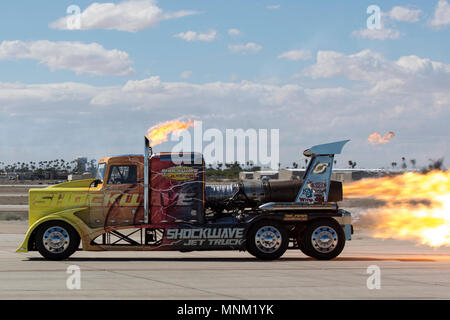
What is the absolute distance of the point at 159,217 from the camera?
1891 cm

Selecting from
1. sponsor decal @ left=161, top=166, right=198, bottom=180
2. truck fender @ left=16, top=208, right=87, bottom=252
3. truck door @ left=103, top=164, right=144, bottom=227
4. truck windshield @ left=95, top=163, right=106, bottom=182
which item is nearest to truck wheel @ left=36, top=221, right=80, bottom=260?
truck fender @ left=16, top=208, right=87, bottom=252

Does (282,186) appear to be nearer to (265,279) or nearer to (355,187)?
(355,187)

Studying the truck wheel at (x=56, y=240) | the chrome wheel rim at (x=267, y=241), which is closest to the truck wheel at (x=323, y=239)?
the chrome wheel rim at (x=267, y=241)

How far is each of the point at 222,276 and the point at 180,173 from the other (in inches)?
175

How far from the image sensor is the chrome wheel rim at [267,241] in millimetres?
19000

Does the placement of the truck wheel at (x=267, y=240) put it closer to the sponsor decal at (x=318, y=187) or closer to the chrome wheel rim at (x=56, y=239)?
the sponsor decal at (x=318, y=187)

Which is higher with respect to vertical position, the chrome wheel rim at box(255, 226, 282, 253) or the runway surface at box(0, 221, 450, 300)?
the chrome wheel rim at box(255, 226, 282, 253)

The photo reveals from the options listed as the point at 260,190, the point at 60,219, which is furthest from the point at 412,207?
the point at 60,219

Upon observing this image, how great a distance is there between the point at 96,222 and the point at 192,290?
6.75 m

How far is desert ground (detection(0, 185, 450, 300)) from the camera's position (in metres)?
12.6

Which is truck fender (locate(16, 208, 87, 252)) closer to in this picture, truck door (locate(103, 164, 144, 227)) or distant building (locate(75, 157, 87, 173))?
truck door (locate(103, 164, 144, 227))

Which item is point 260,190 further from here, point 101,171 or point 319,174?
point 101,171

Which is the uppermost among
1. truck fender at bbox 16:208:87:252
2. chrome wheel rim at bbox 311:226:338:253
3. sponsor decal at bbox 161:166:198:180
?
sponsor decal at bbox 161:166:198:180

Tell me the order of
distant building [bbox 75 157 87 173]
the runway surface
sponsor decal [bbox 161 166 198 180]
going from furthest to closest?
distant building [bbox 75 157 87 173], sponsor decal [bbox 161 166 198 180], the runway surface
